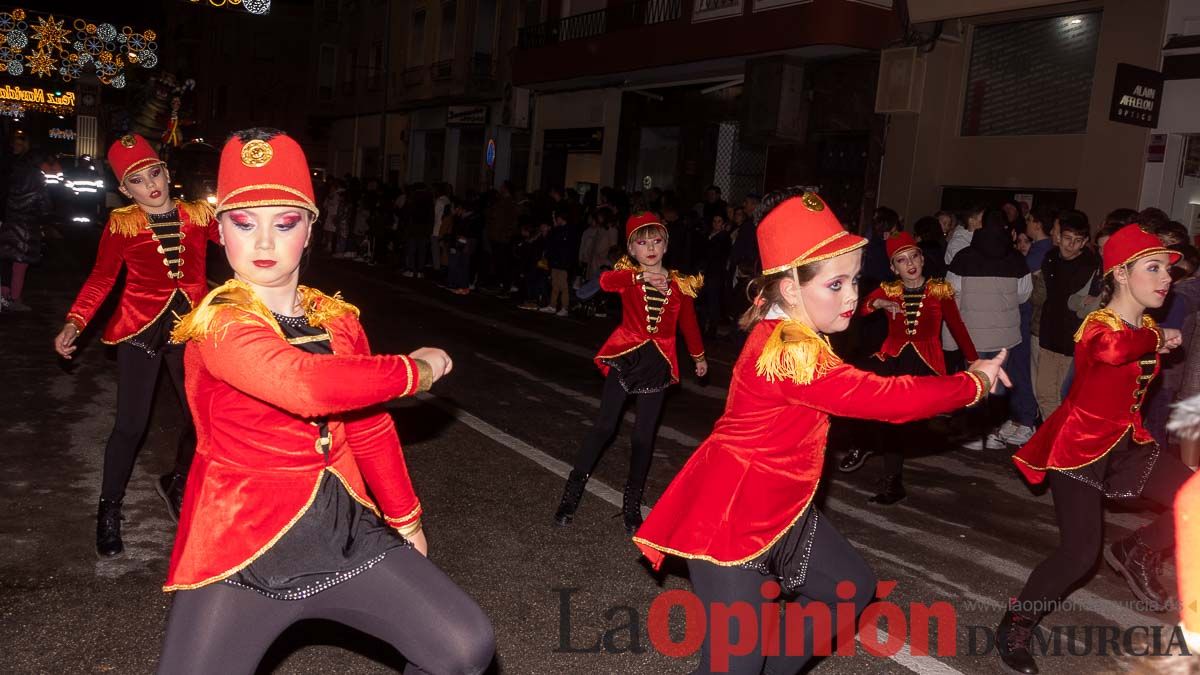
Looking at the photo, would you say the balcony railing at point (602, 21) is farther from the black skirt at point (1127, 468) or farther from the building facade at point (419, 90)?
the black skirt at point (1127, 468)

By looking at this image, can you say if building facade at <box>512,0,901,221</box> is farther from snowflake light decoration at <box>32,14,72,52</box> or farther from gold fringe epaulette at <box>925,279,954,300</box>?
snowflake light decoration at <box>32,14,72,52</box>

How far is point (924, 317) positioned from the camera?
24.3ft

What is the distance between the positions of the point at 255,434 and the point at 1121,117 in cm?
1236

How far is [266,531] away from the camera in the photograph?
253 centimetres

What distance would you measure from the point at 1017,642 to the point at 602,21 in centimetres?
2327

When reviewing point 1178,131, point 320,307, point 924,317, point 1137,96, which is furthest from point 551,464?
point 1178,131

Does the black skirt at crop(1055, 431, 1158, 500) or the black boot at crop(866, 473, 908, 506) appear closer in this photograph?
the black skirt at crop(1055, 431, 1158, 500)

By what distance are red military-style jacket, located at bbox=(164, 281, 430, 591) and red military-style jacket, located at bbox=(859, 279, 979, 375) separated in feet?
18.1

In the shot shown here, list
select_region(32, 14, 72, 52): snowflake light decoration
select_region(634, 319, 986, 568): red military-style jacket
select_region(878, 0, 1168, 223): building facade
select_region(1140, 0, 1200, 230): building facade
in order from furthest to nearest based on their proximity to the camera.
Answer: select_region(32, 14, 72, 52): snowflake light decoration, select_region(878, 0, 1168, 223): building facade, select_region(1140, 0, 1200, 230): building facade, select_region(634, 319, 986, 568): red military-style jacket

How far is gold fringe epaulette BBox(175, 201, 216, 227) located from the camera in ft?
18.1

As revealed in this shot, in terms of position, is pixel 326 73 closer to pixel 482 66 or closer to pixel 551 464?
pixel 482 66

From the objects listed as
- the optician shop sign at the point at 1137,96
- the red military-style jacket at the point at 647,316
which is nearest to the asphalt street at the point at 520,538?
the red military-style jacket at the point at 647,316

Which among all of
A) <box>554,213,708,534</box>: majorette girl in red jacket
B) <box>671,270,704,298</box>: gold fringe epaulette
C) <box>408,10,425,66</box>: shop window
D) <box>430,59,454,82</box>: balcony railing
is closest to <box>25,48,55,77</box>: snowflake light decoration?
<box>408,10,425,66</box>: shop window

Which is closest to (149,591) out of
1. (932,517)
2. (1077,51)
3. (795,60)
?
(932,517)
